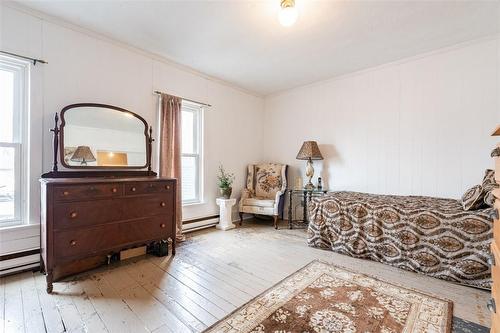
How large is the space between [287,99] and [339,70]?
46.2 inches

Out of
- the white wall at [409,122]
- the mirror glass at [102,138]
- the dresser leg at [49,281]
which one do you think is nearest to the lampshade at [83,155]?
the mirror glass at [102,138]

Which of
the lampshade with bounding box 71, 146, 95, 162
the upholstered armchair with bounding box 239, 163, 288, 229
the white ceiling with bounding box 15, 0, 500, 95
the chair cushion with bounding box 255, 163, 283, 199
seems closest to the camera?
the white ceiling with bounding box 15, 0, 500, 95

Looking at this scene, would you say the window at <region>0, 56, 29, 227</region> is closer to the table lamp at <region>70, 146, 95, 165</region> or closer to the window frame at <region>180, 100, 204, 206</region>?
the table lamp at <region>70, 146, 95, 165</region>

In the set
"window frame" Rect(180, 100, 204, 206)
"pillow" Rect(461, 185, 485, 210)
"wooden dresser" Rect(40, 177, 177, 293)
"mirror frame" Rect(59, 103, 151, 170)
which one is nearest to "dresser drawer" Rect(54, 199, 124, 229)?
"wooden dresser" Rect(40, 177, 177, 293)

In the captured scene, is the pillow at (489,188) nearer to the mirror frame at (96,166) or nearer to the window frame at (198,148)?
the window frame at (198,148)

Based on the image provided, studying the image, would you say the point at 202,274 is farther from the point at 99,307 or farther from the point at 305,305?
the point at 305,305

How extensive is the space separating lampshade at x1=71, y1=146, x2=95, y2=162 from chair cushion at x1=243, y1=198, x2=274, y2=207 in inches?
93.6

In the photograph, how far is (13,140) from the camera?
232 cm

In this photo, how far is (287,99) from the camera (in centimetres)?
462

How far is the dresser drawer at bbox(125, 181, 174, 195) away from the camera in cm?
243

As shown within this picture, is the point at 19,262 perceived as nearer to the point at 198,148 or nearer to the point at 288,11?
the point at 198,148

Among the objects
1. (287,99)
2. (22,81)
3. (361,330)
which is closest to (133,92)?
(22,81)

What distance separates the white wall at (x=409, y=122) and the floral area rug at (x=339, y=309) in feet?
5.98

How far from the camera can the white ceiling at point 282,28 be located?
221cm
